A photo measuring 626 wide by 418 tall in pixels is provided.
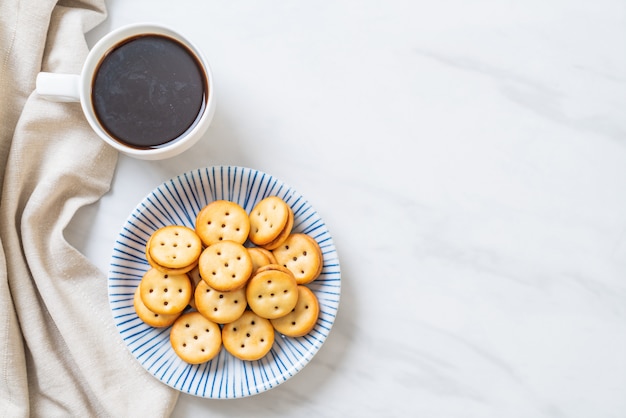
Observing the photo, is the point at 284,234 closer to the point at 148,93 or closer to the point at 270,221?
the point at 270,221

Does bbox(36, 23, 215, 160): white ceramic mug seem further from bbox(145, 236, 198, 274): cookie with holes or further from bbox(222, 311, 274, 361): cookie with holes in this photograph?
bbox(222, 311, 274, 361): cookie with holes

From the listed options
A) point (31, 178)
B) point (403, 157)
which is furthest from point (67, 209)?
point (403, 157)

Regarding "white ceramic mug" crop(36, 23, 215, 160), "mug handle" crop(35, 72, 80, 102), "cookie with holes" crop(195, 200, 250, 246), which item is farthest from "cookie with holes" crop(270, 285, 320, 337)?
"mug handle" crop(35, 72, 80, 102)

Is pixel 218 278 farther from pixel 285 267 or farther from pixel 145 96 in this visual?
pixel 145 96

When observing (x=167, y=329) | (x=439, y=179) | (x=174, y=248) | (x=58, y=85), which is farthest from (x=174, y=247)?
(x=439, y=179)

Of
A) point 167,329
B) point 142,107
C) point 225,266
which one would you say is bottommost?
point 167,329
